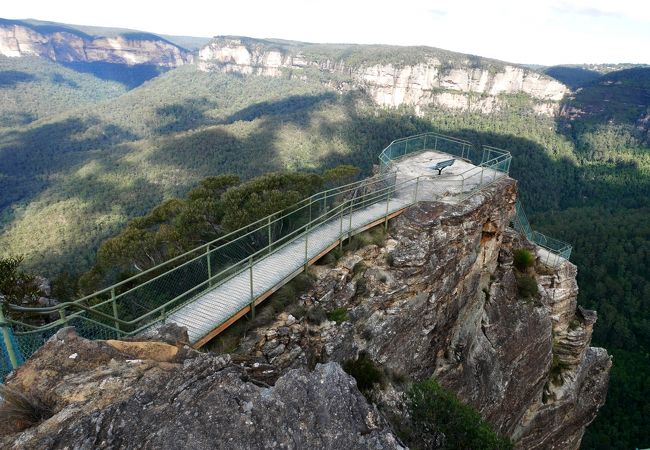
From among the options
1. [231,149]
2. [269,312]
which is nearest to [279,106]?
[231,149]

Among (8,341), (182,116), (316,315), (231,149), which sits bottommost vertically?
(182,116)

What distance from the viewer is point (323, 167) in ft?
306

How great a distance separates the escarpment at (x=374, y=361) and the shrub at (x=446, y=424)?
1.18 feet

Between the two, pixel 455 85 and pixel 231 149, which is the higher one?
pixel 455 85

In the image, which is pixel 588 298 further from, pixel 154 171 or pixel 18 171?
pixel 18 171

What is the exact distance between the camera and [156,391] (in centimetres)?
524

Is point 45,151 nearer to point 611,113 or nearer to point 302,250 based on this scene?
point 302,250

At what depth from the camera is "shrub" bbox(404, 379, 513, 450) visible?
9.02 meters

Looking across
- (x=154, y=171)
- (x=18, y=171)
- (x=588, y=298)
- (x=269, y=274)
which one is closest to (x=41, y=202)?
(x=154, y=171)

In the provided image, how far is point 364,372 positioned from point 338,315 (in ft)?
5.16

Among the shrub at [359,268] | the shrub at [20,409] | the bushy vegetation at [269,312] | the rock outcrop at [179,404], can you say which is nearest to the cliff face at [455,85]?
the shrub at [359,268]

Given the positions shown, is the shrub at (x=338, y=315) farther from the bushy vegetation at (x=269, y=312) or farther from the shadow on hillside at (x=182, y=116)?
the shadow on hillside at (x=182, y=116)

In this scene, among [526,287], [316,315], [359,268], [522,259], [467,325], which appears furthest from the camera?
[522,259]

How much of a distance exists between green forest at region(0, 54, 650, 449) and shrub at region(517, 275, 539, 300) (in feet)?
49.8
